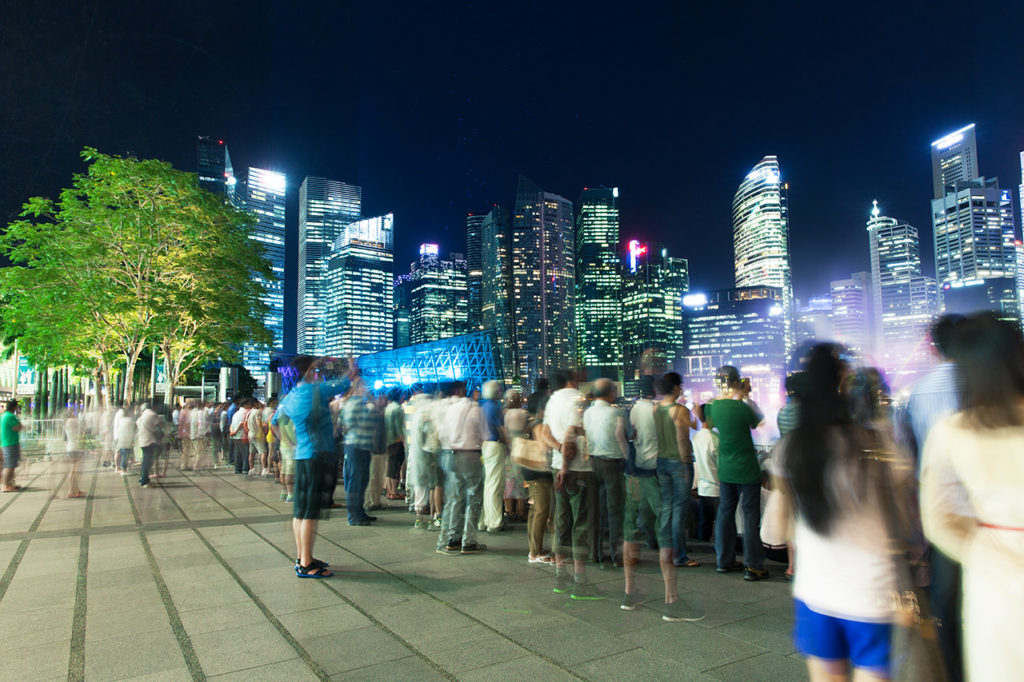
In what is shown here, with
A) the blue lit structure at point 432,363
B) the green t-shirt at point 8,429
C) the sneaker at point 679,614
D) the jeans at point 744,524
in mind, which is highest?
the blue lit structure at point 432,363

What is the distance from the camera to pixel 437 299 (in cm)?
17662

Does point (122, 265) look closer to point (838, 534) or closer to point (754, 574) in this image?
point (754, 574)

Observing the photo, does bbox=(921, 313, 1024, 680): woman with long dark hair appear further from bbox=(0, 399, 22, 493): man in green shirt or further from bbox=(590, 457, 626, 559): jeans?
bbox=(0, 399, 22, 493): man in green shirt

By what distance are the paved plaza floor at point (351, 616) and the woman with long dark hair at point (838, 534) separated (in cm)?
157

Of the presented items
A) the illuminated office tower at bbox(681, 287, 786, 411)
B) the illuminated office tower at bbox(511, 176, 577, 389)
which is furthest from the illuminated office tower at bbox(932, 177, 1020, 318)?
the illuminated office tower at bbox(511, 176, 577, 389)

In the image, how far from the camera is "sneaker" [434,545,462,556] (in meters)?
6.40

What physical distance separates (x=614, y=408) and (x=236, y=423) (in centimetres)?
1218

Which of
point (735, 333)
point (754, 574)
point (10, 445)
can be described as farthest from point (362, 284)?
point (754, 574)

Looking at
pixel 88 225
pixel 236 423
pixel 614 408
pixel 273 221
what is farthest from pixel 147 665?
pixel 273 221

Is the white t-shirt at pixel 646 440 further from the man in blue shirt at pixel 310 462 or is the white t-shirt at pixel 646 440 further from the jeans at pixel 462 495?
the man in blue shirt at pixel 310 462

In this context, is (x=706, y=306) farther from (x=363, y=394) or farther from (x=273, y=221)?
(x=363, y=394)

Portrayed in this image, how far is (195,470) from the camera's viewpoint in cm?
1591

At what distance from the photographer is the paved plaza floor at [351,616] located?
11.6 ft

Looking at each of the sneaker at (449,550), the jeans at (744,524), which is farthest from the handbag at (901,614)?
the sneaker at (449,550)
